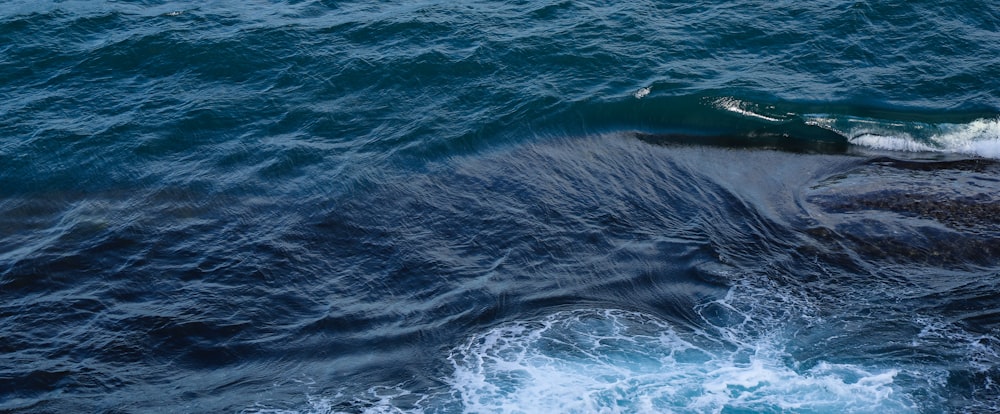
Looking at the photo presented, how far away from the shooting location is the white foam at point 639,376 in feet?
45.9

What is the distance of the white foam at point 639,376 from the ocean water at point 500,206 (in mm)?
48

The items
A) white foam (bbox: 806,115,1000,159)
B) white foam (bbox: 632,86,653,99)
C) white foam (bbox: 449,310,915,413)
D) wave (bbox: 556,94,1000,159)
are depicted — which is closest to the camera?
white foam (bbox: 449,310,915,413)

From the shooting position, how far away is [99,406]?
46.7ft

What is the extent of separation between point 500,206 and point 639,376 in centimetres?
611

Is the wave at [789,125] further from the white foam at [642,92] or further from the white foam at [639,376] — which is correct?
the white foam at [639,376]

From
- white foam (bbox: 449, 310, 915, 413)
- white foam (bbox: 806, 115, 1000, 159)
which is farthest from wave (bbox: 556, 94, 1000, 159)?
white foam (bbox: 449, 310, 915, 413)

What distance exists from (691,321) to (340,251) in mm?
7162

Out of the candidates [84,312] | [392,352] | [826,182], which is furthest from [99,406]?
[826,182]

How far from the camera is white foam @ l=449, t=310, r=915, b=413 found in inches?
551

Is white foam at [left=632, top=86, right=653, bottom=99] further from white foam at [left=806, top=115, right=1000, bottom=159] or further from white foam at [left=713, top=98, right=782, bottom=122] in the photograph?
white foam at [left=806, top=115, right=1000, bottom=159]

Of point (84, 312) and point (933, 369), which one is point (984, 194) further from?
point (84, 312)

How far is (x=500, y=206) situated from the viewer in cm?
1955

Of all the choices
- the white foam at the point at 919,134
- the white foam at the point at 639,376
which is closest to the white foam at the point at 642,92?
the white foam at the point at 919,134

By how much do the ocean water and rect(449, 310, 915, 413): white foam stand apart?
0.16ft
